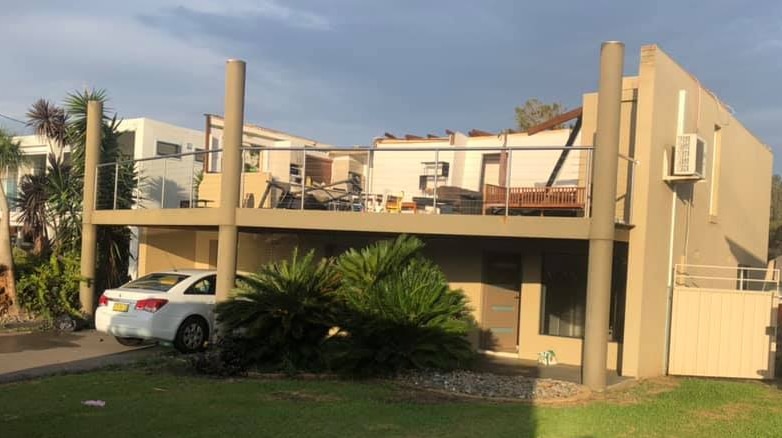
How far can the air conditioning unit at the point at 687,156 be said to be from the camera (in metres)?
11.2

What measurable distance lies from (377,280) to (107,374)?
3.84m

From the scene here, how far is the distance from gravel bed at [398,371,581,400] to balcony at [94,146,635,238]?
2.19 meters

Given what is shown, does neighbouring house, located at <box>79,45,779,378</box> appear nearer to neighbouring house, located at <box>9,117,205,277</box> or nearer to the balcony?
the balcony

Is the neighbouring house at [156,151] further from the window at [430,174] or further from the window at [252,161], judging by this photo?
the window at [430,174]

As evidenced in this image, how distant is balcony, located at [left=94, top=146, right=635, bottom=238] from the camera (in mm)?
11031

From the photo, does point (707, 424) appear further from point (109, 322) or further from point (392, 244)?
point (109, 322)

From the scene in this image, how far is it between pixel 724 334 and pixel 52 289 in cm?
1295

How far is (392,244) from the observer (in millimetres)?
10711

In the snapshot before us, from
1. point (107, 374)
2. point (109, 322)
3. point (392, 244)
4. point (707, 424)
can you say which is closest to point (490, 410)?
point (707, 424)

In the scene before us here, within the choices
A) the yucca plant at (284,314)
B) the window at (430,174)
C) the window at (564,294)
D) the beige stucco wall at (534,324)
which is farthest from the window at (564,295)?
the yucca plant at (284,314)

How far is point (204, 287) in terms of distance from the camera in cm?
1239

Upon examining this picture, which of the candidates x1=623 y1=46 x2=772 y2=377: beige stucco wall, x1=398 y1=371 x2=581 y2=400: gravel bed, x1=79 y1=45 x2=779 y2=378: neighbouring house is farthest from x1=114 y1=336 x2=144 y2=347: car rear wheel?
x1=623 y1=46 x2=772 y2=377: beige stucco wall

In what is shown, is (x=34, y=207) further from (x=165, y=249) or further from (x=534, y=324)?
(x=534, y=324)

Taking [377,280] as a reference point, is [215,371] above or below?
below
